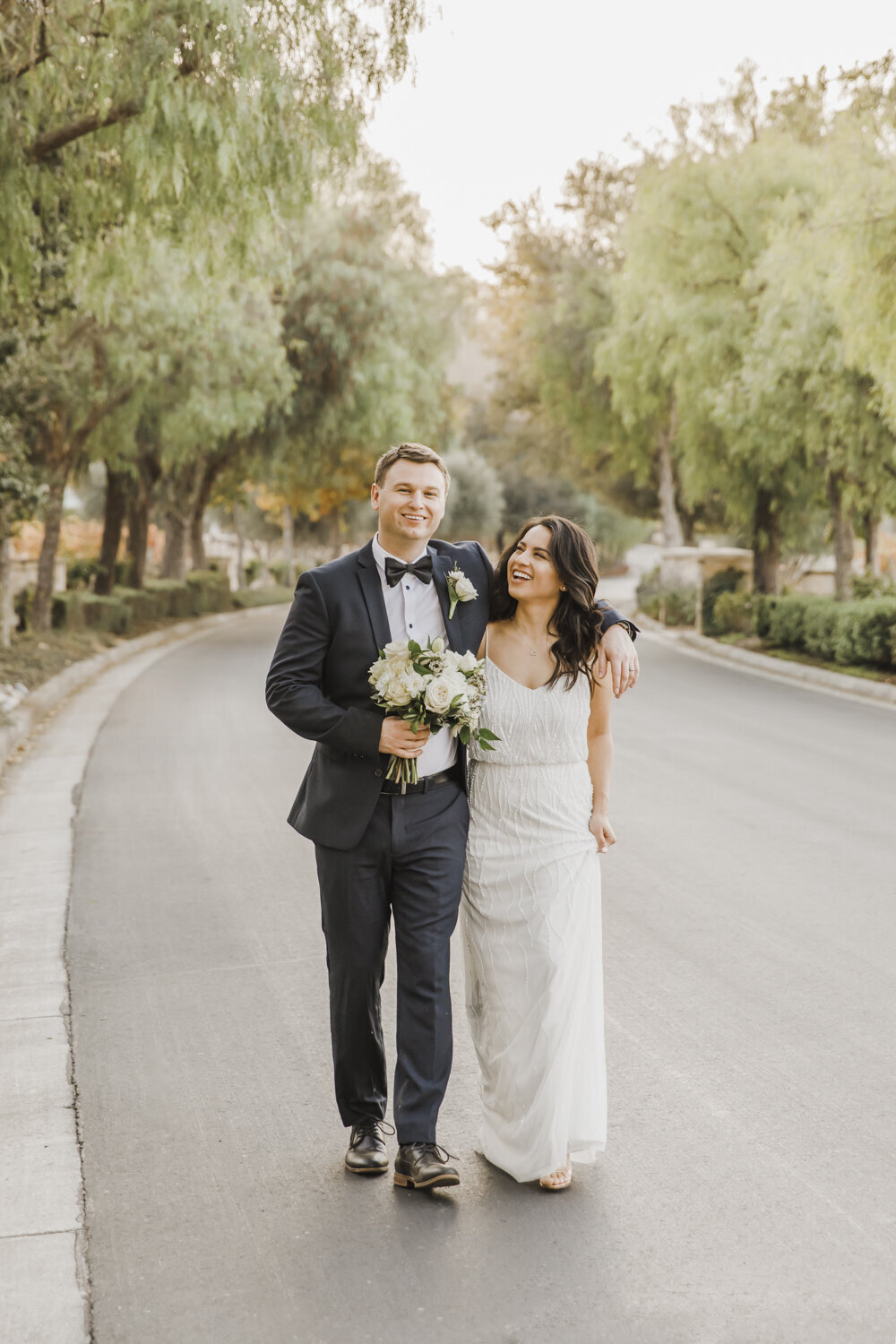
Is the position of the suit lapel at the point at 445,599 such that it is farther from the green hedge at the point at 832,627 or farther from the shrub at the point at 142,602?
the shrub at the point at 142,602

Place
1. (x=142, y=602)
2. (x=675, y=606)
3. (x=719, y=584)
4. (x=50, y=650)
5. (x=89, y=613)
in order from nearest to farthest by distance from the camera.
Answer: (x=50, y=650) → (x=89, y=613) → (x=142, y=602) → (x=719, y=584) → (x=675, y=606)

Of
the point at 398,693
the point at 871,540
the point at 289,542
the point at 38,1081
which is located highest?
the point at 871,540

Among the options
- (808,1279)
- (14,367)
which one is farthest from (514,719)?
(14,367)

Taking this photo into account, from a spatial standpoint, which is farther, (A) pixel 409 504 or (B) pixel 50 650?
(B) pixel 50 650

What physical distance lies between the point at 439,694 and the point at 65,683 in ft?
47.6

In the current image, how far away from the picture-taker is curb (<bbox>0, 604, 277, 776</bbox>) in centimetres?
1202

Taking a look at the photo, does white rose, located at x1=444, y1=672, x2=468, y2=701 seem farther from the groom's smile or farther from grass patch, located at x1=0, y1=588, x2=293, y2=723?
grass patch, located at x1=0, y1=588, x2=293, y2=723

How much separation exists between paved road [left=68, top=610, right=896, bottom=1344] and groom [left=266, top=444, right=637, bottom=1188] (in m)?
0.32

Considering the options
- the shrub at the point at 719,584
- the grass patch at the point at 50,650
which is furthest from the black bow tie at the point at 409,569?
the shrub at the point at 719,584

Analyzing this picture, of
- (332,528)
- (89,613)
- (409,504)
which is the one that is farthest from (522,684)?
(332,528)

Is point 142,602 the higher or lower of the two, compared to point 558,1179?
higher

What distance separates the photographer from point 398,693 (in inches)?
140

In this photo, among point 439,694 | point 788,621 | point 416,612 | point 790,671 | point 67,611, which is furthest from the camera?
point 67,611

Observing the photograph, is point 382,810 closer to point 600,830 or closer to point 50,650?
point 600,830
